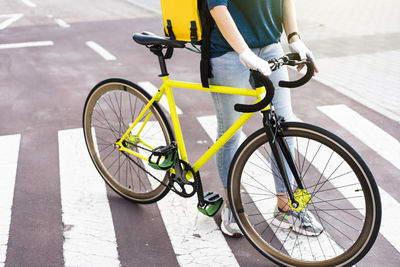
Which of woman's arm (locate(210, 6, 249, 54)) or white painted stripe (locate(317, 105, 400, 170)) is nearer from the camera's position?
woman's arm (locate(210, 6, 249, 54))

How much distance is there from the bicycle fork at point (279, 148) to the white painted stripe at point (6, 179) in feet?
6.16

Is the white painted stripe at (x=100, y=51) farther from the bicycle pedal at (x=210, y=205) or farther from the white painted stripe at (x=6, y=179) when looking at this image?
the bicycle pedal at (x=210, y=205)

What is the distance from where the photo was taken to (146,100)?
3400 millimetres

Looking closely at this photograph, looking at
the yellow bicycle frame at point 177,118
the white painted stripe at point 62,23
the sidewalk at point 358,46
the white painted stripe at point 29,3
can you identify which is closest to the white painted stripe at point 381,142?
the sidewalk at point 358,46

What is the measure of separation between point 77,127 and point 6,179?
1291mm

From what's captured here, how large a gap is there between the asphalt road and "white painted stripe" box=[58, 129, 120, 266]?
0.09 ft

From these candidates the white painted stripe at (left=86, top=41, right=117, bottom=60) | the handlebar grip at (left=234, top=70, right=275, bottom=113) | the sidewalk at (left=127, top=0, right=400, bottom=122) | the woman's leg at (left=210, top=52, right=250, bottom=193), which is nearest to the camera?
the handlebar grip at (left=234, top=70, right=275, bottom=113)

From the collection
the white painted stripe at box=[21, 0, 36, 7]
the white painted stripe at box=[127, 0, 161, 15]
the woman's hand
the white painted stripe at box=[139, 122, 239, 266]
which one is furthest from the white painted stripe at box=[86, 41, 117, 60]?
the white painted stripe at box=[21, 0, 36, 7]

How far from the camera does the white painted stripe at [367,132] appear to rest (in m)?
4.73

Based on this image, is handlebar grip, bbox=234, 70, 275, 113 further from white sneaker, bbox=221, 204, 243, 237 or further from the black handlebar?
white sneaker, bbox=221, 204, 243, 237

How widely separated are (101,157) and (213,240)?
1334 mm

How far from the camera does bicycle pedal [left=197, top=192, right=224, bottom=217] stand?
332 centimetres

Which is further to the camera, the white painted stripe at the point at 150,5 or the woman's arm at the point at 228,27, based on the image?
the white painted stripe at the point at 150,5

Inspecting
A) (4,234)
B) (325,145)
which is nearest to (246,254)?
(325,145)
